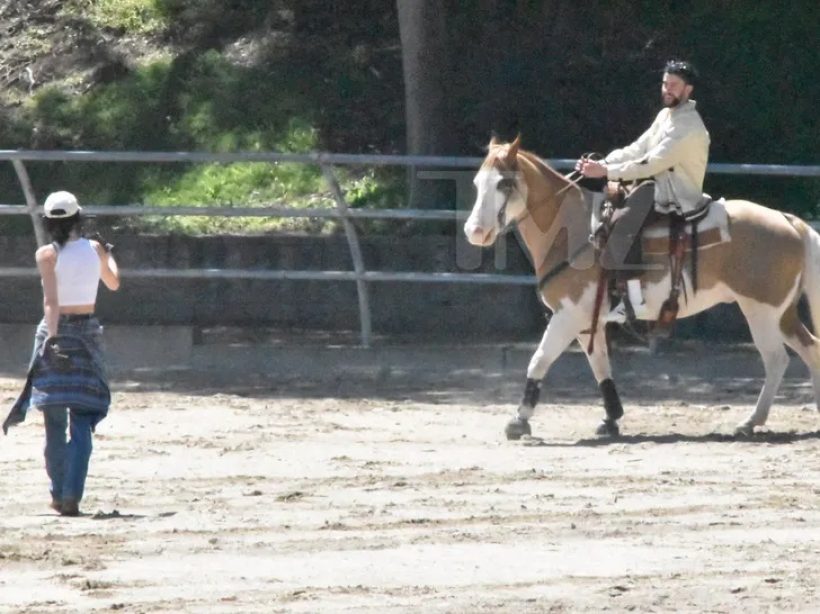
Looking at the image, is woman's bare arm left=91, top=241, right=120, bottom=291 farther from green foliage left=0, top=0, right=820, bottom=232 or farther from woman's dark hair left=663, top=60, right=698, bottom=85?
green foliage left=0, top=0, right=820, bottom=232

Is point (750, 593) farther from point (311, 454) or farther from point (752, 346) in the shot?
point (752, 346)

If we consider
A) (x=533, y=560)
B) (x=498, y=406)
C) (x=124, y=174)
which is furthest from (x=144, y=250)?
(x=533, y=560)

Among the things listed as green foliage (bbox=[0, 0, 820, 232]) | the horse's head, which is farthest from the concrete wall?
the horse's head

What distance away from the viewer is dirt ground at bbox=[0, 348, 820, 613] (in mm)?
7078

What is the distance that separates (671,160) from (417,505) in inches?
128

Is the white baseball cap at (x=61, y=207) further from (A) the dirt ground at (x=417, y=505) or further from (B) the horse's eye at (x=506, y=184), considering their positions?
(B) the horse's eye at (x=506, y=184)

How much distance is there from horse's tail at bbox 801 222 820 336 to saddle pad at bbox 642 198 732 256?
526 mm

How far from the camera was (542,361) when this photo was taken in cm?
1125

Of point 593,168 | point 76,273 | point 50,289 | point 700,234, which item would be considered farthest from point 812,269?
point 50,289

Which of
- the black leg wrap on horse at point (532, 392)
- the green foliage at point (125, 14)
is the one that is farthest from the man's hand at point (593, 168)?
the green foliage at point (125, 14)

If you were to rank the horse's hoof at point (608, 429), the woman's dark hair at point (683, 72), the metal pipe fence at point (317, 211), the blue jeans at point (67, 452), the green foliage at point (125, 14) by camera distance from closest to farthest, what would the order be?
the blue jeans at point (67, 452)
the woman's dark hair at point (683, 72)
the horse's hoof at point (608, 429)
the metal pipe fence at point (317, 211)
the green foliage at point (125, 14)

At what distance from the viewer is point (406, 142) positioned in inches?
728

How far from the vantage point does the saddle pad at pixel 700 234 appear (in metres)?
11.3

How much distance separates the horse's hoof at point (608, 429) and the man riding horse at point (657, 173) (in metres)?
0.64
